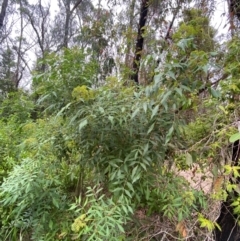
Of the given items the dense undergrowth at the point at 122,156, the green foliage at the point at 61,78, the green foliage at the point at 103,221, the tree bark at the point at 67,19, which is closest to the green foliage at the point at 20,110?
the dense undergrowth at the point at 122,156

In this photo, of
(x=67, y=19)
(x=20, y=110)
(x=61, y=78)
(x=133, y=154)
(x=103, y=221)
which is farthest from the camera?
(x=67, y=19)

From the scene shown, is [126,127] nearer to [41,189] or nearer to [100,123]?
[100,123]

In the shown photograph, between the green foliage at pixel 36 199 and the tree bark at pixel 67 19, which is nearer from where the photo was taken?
the green foliage at pixel 36 199

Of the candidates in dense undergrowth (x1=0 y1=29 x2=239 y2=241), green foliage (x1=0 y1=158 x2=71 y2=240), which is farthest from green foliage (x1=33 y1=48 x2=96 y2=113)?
green foliage (x1=0 y1=158 x2=71 y2=240)

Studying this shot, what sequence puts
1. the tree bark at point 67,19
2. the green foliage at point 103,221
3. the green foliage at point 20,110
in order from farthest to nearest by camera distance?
the tree bark at point 67,19 < the green foliage at point 20,110 < the green foliage at point 103,221

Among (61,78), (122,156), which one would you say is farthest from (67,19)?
(122,156)

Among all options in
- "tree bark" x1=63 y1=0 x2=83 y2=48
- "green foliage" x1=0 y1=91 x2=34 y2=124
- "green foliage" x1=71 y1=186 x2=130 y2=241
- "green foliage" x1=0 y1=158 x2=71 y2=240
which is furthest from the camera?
"tree bark" x1=63 y1=0 x2=83 y2=48

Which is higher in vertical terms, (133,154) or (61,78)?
(61,78)

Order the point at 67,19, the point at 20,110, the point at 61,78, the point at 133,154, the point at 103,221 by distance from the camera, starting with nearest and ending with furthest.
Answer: the point at 103,221 < the point at 133,154 < the point at 61,78 < the point at 20,110 < the point at 67,19

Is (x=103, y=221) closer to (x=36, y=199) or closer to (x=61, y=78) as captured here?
(x=36, y=199)

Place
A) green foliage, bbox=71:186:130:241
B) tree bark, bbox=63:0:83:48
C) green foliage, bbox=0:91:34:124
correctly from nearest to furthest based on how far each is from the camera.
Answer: green foliage, bbox=71:186:130:241 < green foliage, bbox=0:91:34:124 < tree bark, bbox=63:0:83:48

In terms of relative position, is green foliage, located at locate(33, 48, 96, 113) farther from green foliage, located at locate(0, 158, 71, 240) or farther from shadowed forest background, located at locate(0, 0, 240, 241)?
green foliage, located at locate(0, 158, 71, 240)

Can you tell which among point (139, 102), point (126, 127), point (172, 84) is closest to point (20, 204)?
point (126, 127)

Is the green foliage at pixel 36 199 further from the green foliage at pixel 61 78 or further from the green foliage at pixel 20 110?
the green foliage at pixel 20 110
